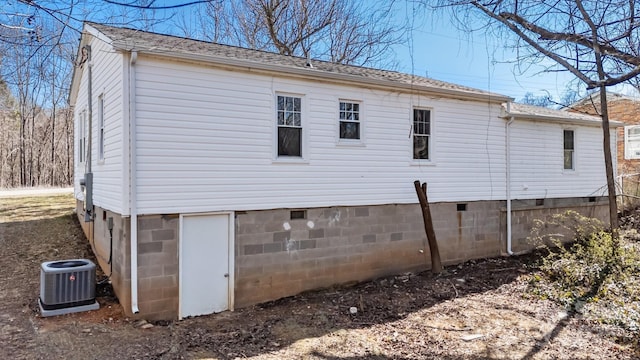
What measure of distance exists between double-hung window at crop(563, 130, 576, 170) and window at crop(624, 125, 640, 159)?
751 centimetres

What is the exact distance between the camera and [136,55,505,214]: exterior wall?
6.64 m

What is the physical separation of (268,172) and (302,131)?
3.70 ft

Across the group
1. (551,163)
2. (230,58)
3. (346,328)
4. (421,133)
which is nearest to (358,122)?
(421,133)

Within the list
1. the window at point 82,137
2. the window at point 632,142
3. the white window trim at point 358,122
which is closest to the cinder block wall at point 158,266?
the white window trim at point 358,122

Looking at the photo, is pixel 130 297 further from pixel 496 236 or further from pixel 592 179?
pixel 592 179

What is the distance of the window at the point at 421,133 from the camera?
9586mm

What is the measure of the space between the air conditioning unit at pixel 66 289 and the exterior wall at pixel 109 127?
4.01 ft

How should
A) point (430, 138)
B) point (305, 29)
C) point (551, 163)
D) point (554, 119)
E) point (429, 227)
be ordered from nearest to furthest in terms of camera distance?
1. point (429, 227)
2. point (430, 138)
3. point (554, 119)
4. point (551, 163)
5. point (305, 29)

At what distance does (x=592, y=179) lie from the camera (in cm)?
1297

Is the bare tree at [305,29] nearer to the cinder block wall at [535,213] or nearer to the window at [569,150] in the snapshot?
the window at [569,150]

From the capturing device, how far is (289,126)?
26.0 ft

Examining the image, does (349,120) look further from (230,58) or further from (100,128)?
(100,128)

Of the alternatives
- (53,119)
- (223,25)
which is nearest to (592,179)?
(223,25)

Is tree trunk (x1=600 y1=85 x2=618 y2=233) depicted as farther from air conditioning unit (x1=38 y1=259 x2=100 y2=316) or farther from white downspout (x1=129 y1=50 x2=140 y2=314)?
air conditioning unit (x1=38 y1=259 x2=100 y2=316)
